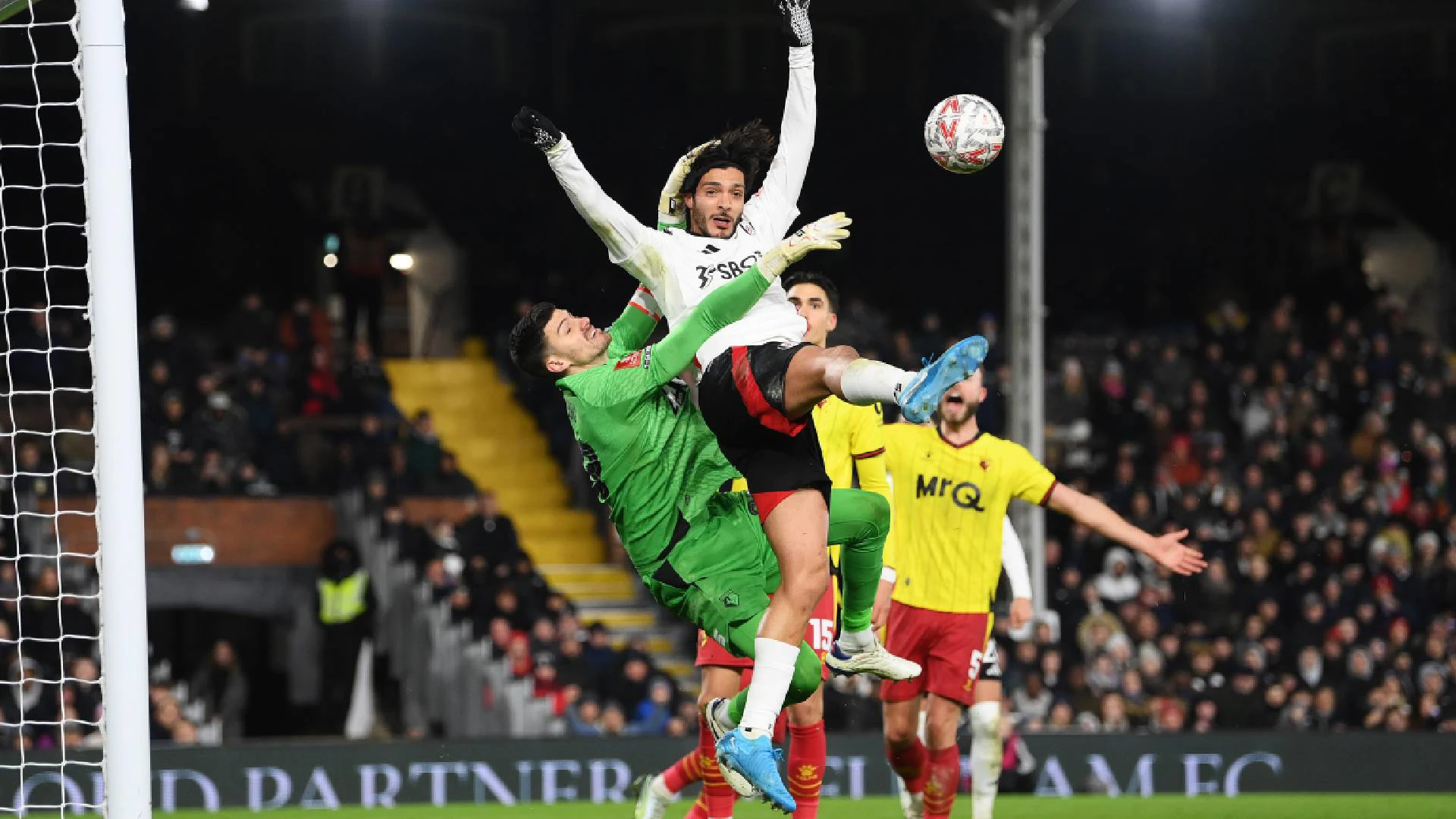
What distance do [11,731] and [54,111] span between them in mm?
7985

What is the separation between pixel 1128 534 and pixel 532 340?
2785 mm

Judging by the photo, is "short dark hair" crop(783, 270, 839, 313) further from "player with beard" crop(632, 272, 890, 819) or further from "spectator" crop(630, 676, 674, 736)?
"spectator" crop(630, 676, 674, 736)

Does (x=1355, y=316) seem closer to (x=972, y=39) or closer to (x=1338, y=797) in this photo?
(x=972, y=39)

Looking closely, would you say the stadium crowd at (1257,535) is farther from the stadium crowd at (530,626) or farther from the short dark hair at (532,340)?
the short dark hair at (532,340)

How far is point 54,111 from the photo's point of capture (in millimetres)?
19547

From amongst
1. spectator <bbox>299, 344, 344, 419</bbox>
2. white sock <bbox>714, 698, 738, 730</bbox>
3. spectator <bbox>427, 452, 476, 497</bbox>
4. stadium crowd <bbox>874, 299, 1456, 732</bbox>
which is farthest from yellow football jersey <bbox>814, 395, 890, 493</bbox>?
spectator <bbox>299, 344, 344, 419</bbox>

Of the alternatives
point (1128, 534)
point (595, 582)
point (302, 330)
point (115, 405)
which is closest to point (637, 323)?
point (115, 405)

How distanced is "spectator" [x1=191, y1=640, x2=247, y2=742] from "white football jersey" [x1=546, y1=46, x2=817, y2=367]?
29.9 ft

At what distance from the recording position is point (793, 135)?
A: 7.27 meters

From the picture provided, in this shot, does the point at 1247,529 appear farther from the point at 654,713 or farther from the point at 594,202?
the point at 594,202

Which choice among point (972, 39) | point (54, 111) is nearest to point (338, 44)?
point (54, 111)

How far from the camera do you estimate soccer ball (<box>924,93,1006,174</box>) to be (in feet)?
23.1

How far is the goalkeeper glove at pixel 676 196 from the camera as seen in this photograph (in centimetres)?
713

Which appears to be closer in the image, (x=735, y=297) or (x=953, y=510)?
(x=735, y=297)
